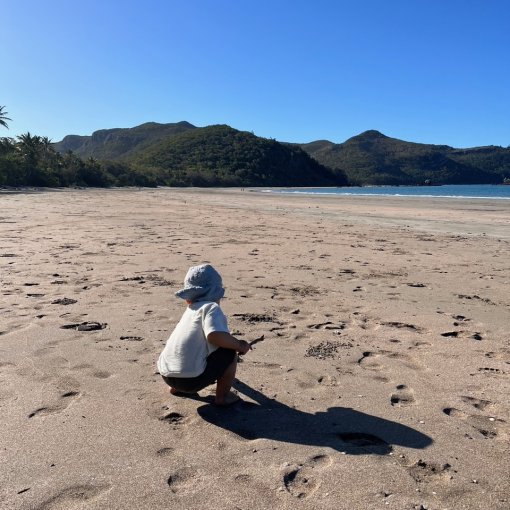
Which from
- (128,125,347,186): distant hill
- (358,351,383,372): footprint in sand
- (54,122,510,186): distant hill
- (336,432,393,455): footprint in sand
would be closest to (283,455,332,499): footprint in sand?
(336,432,393,455): footprint in sand

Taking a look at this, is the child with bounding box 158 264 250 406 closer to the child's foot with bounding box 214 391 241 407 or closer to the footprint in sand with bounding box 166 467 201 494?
the child's foot with bounding box 214 391 241 407

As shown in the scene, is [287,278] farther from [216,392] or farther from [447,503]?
[447,503]

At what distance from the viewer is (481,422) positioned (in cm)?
286

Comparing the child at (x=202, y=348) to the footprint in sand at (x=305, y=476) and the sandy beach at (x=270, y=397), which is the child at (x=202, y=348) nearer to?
the sandy beach at (x=270, y=397)

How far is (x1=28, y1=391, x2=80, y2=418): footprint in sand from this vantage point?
9.47 feet

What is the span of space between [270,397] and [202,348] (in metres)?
0.57

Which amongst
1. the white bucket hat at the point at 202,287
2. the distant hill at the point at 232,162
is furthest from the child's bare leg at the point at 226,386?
the distant hill at the point at 232,162

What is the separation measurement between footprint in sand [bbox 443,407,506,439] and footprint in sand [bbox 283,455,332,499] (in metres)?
0.95

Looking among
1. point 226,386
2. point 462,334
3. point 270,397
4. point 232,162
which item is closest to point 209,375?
point 226,386

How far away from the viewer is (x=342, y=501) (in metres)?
2.12

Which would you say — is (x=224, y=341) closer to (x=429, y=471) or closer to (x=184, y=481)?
(x=184, y=481)

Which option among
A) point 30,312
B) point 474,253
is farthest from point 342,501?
point 474,253

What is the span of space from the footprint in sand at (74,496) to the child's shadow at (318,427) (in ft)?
2.80

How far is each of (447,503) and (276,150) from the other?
133 metres
